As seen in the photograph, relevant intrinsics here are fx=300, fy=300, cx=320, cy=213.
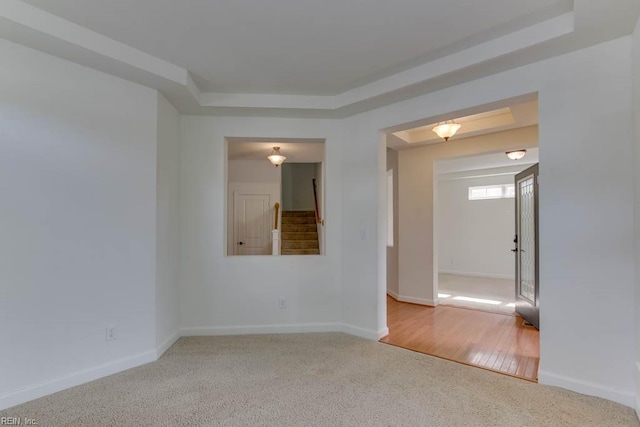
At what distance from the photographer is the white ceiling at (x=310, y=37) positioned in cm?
192

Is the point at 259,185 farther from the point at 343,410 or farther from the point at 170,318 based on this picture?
the point at 343,410

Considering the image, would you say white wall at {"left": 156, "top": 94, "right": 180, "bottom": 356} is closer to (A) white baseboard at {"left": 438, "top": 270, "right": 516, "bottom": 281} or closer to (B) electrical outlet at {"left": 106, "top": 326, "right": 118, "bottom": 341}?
(B) electrical outlet at {"left": 106, "top": 326, "right": 118, "bottom": 341}

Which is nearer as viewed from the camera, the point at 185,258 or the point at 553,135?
the point at 553,135

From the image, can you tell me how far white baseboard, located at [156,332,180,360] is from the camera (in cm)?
279

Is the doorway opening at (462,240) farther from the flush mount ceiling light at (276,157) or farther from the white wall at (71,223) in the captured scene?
the white wall at (71,223)

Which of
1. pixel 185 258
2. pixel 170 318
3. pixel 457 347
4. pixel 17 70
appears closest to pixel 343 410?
pixel 457 347

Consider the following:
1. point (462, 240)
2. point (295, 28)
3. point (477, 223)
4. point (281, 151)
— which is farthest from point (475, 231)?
point (295, 28)

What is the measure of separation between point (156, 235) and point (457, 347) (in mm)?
3148

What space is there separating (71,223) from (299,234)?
17.5ft

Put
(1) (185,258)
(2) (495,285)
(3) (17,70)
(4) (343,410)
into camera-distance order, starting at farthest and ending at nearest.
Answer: (2) (495,285), (1) (185,258), (3) (17,70), (4) (343,410)

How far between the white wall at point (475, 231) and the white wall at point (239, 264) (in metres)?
4.28

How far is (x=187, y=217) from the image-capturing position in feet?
11.0

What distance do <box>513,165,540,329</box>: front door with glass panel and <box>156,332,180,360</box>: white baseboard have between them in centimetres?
410

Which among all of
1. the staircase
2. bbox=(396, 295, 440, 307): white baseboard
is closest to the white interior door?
the staircase
